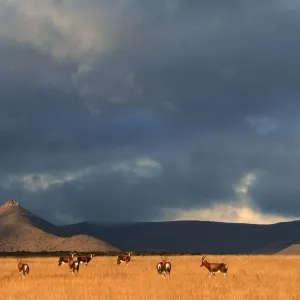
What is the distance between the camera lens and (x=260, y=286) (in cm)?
2762

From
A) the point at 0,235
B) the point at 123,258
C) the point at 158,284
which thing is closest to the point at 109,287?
the point at 158,284

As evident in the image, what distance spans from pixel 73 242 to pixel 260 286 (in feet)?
486

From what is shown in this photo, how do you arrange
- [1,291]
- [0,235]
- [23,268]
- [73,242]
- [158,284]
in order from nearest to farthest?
[1,291] → [158,284] → [23,268] → [73,242] → [0,235]

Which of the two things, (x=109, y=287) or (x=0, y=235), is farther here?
(x=0, y=235)

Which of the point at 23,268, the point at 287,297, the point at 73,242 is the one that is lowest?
the point at 287,297

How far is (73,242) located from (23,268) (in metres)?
→ 136

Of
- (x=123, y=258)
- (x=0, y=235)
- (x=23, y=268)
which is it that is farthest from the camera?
(x=0, y=235)

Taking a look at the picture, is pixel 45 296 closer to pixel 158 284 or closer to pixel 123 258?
pixel 158 284

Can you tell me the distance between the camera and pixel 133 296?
24172 mm

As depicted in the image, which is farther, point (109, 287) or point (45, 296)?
point (109, 287)

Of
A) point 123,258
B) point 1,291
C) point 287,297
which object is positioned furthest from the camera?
point 123,258

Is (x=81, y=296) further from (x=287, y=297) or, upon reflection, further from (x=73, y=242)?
(x=73, y=242)

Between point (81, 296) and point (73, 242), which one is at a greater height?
point (73, 242)

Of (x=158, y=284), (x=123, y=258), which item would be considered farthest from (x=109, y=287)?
(x=123, y=258)
